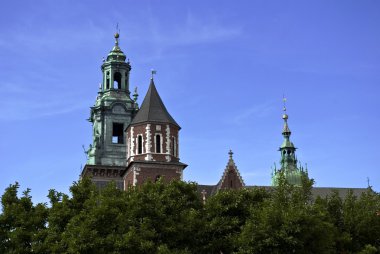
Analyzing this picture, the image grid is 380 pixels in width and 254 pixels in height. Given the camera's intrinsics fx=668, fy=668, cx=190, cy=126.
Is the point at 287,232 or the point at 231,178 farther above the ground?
the point at 231,178

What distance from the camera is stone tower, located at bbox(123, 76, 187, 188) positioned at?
7475cm

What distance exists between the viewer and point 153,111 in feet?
257

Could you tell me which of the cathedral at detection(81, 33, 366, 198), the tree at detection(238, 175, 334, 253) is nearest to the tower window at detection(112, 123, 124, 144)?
the cathedral at detection(81, 33, 366, 198)

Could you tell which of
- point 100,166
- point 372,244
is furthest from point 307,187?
point 100,166

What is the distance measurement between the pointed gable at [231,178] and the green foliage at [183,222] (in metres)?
25.8

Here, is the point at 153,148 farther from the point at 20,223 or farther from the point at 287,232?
the point at 287,232

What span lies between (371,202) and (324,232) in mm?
9428

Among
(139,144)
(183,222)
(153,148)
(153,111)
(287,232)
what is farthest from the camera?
(153,111)

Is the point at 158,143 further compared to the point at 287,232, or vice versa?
A: the point at 158,143

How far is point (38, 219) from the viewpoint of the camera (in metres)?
52.9

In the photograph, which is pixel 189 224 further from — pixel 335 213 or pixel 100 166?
pixel 100 166

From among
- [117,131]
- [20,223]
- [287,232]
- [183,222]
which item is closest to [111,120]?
[117,131]

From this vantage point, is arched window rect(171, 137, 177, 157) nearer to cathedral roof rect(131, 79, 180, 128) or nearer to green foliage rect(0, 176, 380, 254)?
cathedral roof rect(131, 79, 180, 128)

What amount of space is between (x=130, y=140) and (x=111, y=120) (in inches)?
631
